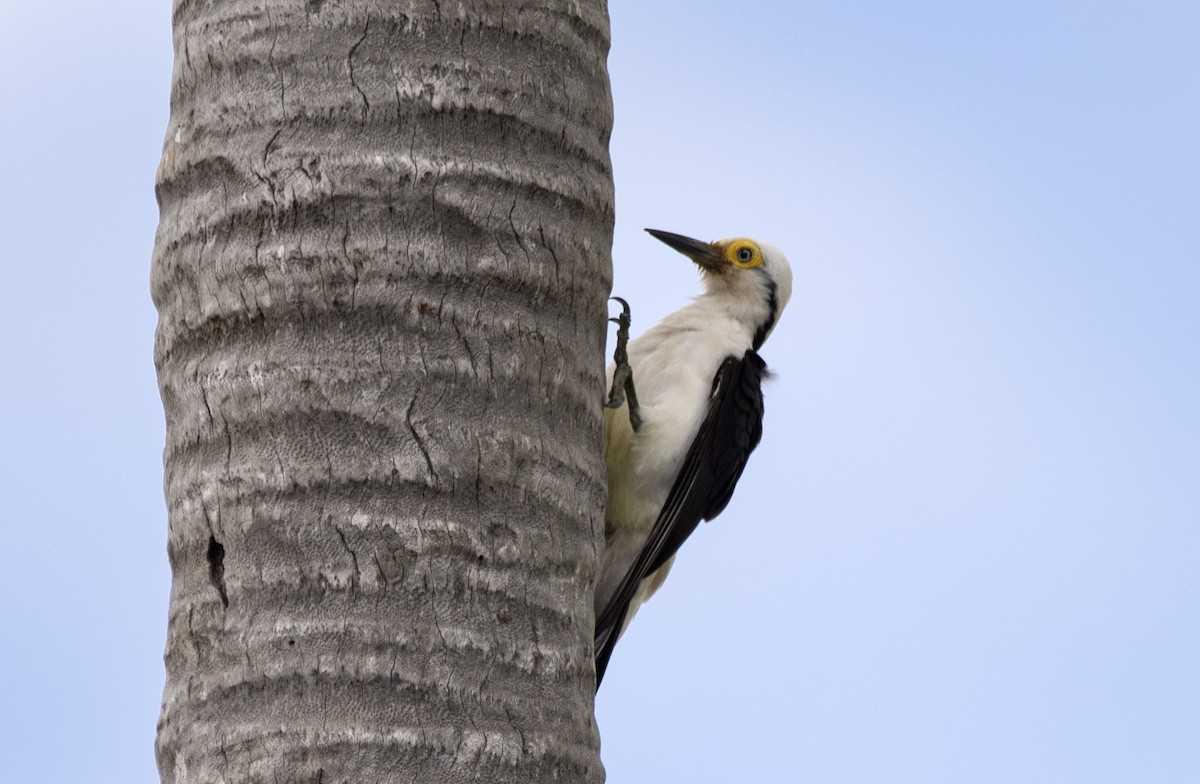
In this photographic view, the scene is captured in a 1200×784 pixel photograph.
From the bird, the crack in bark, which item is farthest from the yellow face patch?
the crack in bark

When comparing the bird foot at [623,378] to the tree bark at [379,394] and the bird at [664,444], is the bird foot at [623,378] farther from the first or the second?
the tree bark at [379,394]

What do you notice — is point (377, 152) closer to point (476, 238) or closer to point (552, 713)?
point (476, 238)

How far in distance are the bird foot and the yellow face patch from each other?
1.37 metres

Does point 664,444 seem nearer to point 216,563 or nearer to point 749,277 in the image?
point 749,277

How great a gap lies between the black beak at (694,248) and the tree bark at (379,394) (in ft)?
10.2

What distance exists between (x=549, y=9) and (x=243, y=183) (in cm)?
72

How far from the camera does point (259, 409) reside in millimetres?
2672

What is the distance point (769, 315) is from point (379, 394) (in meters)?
3.54

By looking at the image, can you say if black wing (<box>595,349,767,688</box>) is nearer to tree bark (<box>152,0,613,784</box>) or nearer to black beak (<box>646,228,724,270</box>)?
black beak (<box>646,228,724,270</box>)

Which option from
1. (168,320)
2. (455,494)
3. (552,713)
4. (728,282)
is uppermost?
(728,282)

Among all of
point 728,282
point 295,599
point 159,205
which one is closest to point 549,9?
point 159,205

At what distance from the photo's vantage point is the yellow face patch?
6.10 m

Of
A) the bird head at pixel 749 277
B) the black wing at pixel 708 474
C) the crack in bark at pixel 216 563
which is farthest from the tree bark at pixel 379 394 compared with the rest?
the bird head at pixel 749 277

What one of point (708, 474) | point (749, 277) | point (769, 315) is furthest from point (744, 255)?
point (708, 474)
